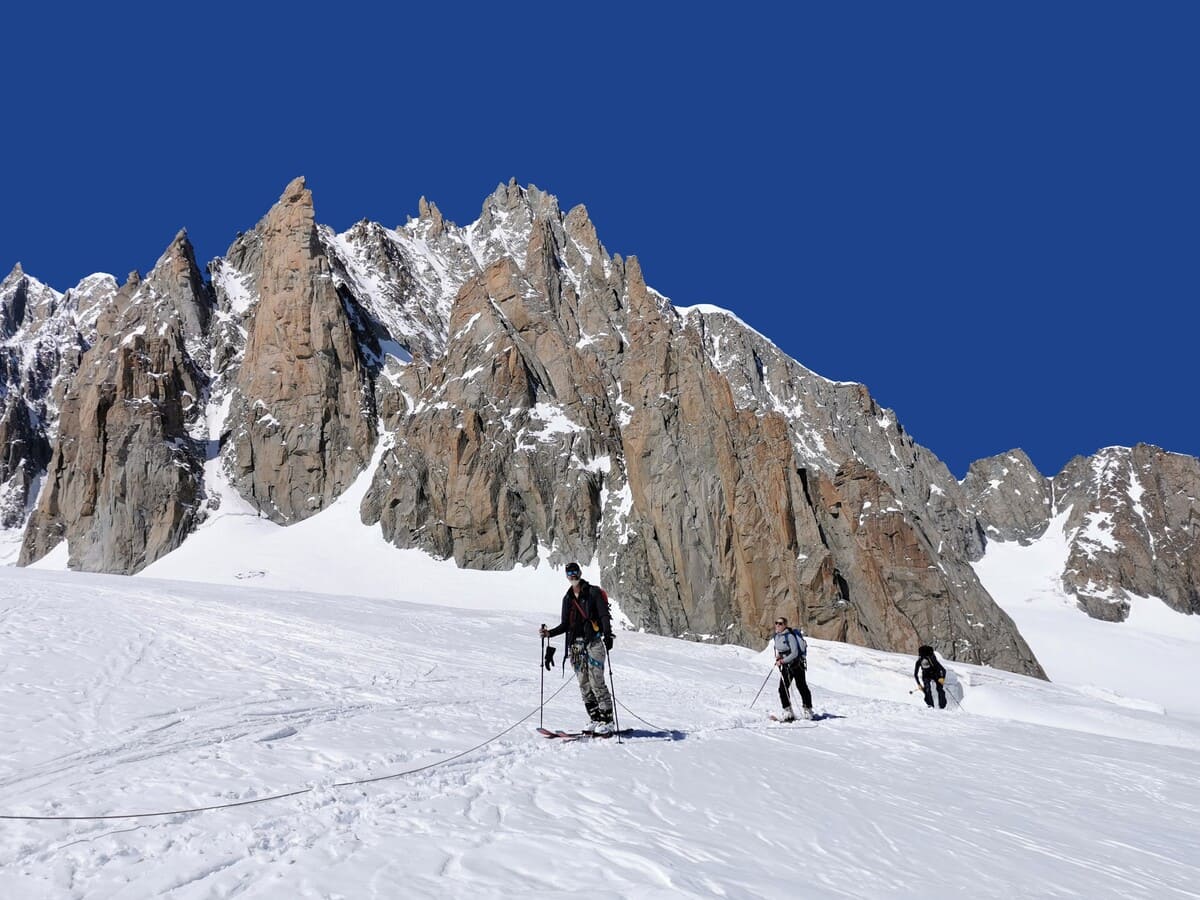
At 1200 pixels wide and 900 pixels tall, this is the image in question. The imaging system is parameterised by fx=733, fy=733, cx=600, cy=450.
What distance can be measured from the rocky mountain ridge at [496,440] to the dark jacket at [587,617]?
2219 inches

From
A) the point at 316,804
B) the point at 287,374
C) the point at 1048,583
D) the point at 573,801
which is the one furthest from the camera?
the point at 1048,583

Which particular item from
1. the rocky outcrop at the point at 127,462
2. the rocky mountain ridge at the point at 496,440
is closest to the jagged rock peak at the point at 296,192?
the rocky mountain ridge at the point at 496,440

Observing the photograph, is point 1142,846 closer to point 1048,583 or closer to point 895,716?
point 895,716

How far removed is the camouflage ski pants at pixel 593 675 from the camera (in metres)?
9.49

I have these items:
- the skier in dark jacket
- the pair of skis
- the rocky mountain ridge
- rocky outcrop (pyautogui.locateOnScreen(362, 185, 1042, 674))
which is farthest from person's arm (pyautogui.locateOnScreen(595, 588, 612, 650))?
the rocky mountain ridge

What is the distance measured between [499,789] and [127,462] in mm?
103067

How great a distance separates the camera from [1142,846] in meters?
6.53

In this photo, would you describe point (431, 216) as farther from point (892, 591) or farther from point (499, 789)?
point (499, 789)

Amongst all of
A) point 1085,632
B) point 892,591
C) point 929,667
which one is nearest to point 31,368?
point 892,591

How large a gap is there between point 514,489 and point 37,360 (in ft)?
407

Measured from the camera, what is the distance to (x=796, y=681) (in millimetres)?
13688

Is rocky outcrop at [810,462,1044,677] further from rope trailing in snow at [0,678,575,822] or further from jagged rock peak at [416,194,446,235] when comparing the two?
jagged rock peak at [416,194,446,235]

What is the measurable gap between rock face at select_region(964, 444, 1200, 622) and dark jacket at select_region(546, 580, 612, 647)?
495 feet

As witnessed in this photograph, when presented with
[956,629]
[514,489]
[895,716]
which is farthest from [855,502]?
[895,716]
